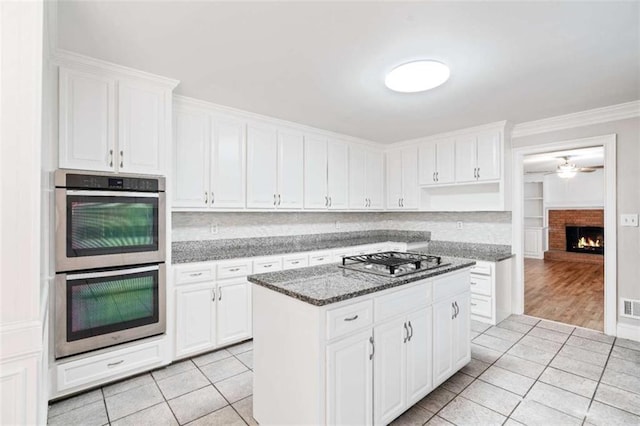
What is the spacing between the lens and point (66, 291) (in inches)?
84.7

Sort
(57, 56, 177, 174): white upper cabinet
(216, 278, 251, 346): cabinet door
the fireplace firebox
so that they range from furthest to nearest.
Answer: the fireplace firebox → (216, 278, 251, 346): cabinet door → (57, 56, 177, 174): white upper cabinet

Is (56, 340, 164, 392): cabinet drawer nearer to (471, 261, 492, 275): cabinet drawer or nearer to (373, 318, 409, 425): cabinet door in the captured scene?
(373, 318, 409, 425): cabinet door

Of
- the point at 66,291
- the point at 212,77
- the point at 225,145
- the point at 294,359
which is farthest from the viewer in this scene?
the point at 225,145

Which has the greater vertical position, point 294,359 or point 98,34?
point 98,34

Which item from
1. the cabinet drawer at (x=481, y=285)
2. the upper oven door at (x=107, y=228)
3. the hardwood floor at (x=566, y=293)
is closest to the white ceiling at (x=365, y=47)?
the upper oven door at (x=107, y=228)

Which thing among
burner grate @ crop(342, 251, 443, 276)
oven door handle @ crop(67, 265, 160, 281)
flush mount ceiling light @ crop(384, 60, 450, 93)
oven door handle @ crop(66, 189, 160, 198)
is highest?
flush mount ceiling light @ crop(384, 60, 450, 93)

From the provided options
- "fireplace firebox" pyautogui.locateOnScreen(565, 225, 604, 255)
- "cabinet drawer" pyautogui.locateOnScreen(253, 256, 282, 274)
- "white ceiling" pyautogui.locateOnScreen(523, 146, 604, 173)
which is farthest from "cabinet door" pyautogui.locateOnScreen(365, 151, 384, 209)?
"fireplace firebox" pyautogui.locateOnScreen(565, 225, 604, 255)

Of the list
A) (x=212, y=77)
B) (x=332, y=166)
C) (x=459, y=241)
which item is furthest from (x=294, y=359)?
(x=459, y=241)

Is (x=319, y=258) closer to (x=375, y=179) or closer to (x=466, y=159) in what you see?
(x=375, y=179)

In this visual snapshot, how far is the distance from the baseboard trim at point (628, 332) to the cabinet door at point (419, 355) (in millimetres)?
2656

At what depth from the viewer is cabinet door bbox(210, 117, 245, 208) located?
128 inches

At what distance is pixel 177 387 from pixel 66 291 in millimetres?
1063

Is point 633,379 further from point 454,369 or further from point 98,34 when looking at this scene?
point 98,34

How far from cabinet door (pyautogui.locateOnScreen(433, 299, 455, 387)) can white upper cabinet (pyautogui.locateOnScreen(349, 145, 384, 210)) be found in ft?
8.30
